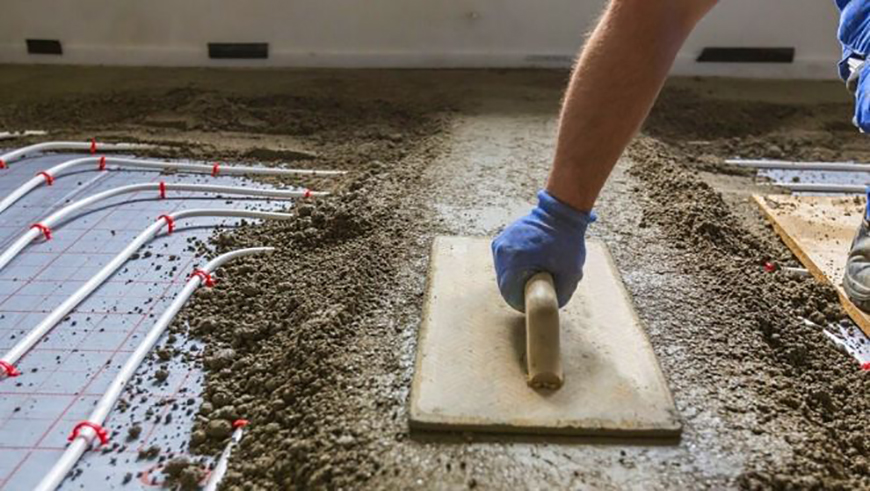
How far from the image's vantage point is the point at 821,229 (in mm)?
2080

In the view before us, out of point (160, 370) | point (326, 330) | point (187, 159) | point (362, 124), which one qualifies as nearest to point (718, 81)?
point (362, 124)

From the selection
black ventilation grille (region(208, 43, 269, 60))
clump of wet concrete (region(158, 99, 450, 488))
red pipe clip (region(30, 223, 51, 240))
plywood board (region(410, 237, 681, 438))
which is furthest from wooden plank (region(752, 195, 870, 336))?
black ventilation grille (region(208, 43, 269, 60))

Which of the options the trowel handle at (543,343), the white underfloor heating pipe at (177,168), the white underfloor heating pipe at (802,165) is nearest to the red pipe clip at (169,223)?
the white underfloor heating pipe at (177,168)

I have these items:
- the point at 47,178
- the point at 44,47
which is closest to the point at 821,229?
the point at 47,178

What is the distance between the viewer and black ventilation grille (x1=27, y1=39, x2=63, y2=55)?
11.9 feet

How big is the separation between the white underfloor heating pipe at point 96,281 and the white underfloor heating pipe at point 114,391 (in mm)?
224

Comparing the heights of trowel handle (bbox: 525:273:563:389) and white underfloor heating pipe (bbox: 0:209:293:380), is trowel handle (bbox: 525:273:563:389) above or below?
above

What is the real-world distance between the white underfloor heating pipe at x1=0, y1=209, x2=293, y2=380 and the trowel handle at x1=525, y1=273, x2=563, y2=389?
40.9 inches

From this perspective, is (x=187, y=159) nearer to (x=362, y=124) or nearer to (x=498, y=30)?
(x=362, y=124)

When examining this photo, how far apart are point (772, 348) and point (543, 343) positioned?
2.03ft

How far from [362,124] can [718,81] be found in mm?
1900

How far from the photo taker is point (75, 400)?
4.60ft

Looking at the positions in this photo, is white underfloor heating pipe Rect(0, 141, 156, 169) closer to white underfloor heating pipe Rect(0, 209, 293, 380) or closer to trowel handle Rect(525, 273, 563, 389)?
white underfloor heating pipe Rect(0, 209, 293, 380)

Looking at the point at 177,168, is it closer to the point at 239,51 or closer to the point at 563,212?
the point at 239,51
